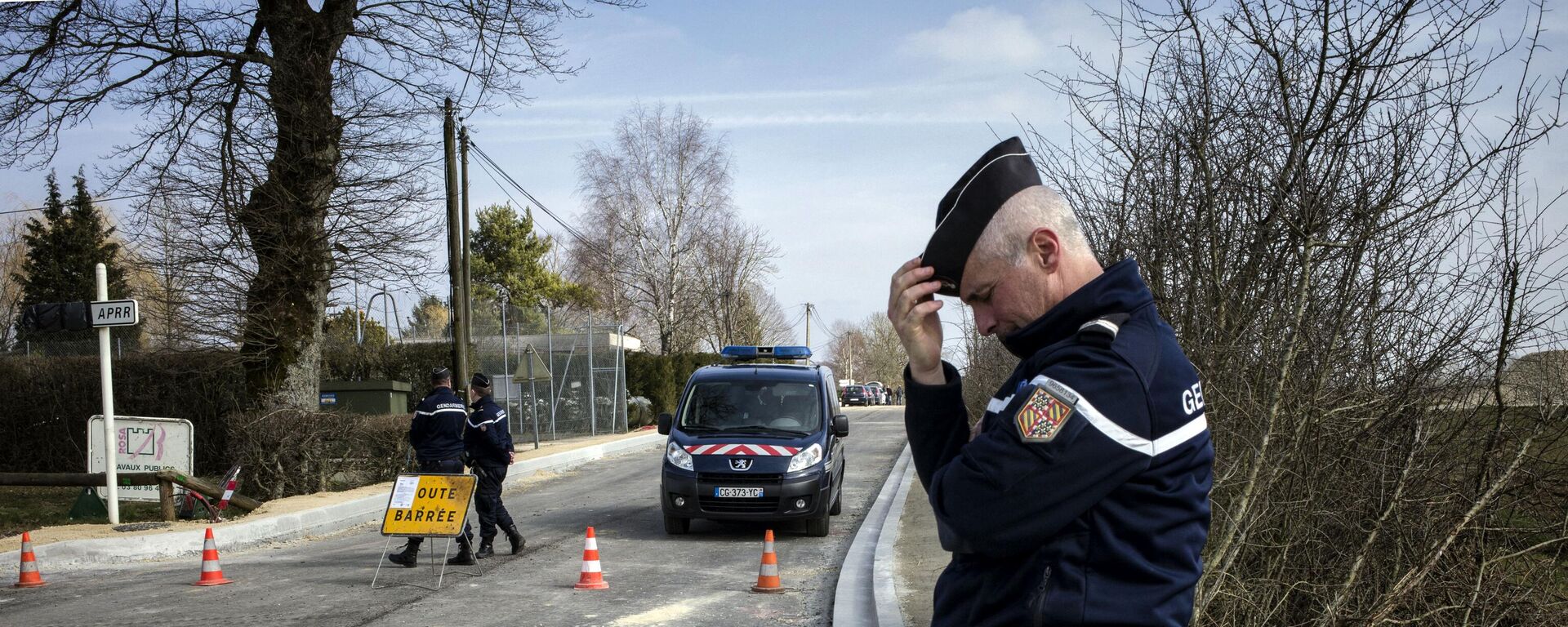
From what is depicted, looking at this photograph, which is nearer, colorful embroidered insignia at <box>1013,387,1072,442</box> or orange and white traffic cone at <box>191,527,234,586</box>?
colorful embroidered insignia at <box>1013,387,1072,442</box>

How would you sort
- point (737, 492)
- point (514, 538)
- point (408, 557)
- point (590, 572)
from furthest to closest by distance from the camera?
point (737, 492)
point (514, 538)
point (408, 557)
point (590, 572)

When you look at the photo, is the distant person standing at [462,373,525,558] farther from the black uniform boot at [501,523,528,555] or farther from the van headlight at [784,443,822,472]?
the van headlight at [784,443,822,472]

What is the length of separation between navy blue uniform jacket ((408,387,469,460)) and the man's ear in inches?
397

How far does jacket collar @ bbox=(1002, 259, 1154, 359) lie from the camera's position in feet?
6.73

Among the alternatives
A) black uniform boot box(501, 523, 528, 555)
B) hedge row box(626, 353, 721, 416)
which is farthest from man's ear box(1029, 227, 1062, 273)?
hedge row box(626, 353, 721, 416)

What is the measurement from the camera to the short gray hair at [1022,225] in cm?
210

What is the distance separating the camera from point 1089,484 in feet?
6.09

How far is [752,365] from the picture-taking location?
584 inches

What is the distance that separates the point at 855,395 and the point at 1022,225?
248 feet

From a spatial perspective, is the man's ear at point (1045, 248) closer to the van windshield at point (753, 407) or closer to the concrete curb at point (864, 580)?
the concrete curb at point (864, 580)

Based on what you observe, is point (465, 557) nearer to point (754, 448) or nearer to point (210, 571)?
point (210, 571)

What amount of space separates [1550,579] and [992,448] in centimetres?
504

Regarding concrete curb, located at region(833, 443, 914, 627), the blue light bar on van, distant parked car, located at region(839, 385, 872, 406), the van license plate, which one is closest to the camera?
concrete curb, located at region(833, 443, 914, 627)

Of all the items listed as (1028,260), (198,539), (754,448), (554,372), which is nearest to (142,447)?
(198,539)
